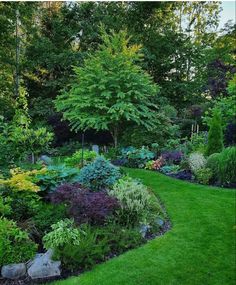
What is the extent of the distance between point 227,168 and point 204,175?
0.63m

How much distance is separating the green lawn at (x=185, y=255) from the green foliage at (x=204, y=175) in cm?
159

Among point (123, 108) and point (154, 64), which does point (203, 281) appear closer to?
point (123, 108)

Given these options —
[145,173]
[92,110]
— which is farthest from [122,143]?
[145,173]

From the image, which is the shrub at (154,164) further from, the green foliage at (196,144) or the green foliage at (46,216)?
the green foliage at (46,216)

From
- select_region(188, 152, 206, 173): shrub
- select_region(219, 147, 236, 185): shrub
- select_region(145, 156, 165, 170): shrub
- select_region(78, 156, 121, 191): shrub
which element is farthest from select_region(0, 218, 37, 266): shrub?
select_region(145, 156, 165, 170): shrub

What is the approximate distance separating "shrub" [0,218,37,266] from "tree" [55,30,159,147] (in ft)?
28.0

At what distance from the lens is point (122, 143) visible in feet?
47.5

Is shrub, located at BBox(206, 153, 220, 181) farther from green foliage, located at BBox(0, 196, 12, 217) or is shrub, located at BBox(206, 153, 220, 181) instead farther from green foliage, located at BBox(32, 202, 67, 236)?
green foliage, located at BBox(0, 196, 12, 217)

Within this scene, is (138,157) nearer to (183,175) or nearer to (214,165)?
(183,175)

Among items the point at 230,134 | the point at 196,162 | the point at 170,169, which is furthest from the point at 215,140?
the point at 230,134

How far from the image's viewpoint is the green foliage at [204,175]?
9.04 metres

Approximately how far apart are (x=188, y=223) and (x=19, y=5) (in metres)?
16.0

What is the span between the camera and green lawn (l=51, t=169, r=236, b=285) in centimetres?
446

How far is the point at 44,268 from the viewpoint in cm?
443
